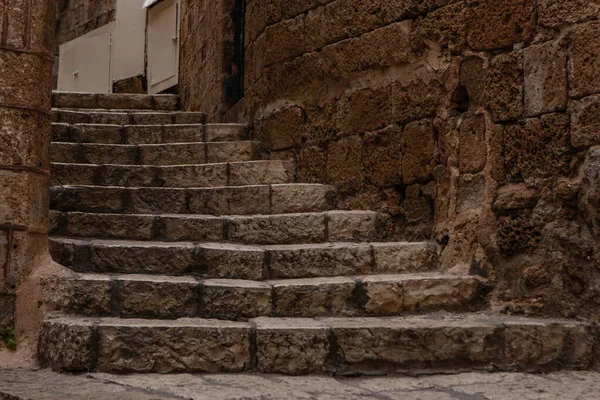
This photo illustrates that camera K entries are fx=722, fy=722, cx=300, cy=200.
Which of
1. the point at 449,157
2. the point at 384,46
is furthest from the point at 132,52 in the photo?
the point at 449,157

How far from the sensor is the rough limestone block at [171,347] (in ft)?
10.0

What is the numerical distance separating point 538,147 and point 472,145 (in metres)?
0.42

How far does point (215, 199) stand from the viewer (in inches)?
187

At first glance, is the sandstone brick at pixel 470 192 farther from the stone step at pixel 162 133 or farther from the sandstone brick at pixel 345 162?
the stone step at pixel 162 133

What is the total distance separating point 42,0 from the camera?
3.56 m

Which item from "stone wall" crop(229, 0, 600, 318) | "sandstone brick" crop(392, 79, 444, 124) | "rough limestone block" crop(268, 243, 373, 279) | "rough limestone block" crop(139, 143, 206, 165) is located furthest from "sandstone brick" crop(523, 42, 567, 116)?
"rough limestone block" crop(139, 143, 206, 165)

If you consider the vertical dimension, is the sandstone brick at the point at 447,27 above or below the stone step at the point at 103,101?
below

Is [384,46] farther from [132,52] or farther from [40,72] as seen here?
[132,52]

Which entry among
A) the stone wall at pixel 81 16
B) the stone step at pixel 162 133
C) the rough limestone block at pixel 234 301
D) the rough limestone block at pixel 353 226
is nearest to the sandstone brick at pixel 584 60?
the rough limestone block at pixel 353 226

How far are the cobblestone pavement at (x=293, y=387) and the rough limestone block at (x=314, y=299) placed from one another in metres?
0.51

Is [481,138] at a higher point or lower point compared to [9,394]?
higher

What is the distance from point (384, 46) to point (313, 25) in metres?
0.78

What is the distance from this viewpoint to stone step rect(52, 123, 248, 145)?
5.89m

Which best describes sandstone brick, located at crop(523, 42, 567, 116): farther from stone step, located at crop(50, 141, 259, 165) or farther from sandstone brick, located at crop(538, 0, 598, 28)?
stone step, located at crop(50, 141, 259, 165)
